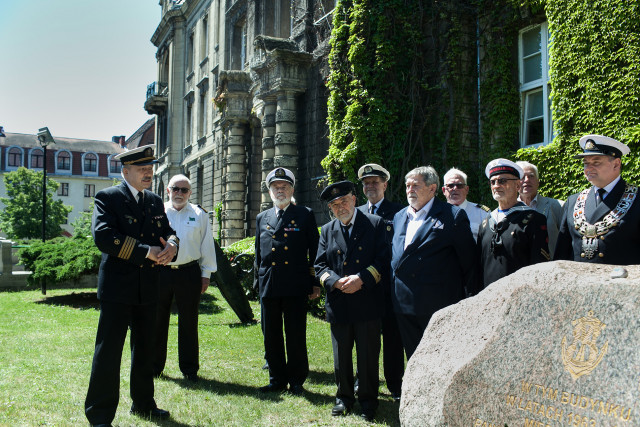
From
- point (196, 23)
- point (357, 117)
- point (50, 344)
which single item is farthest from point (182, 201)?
point (196, 23)

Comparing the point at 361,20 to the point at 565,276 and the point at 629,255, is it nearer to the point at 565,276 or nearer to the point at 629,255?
the point at 629,255

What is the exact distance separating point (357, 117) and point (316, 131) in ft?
12.9

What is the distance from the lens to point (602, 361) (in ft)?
9.43

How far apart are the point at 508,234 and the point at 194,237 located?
3588 millimetres

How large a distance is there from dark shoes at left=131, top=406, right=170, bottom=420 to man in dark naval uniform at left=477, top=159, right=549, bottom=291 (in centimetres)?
304

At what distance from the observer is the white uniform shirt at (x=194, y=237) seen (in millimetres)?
6512

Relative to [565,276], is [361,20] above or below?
above

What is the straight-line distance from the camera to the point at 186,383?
6203 millimetres

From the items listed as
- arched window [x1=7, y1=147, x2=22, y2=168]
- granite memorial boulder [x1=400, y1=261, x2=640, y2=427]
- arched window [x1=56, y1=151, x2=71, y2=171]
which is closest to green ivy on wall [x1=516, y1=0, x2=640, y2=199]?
granite memorial boulder [x1=400, y1=261, x2=640, y2=427]

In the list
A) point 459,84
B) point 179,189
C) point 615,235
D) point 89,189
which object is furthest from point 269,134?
point 89,189

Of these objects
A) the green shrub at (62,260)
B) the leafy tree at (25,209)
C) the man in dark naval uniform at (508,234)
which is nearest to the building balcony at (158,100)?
the green shrub at (62,260)

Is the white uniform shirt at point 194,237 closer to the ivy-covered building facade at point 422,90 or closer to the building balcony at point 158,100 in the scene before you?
the ivy-covered building facade at point 422,90

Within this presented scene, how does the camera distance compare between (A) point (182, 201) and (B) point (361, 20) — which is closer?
(A) point (182, 201)

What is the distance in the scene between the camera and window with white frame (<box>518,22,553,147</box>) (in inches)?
389
